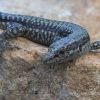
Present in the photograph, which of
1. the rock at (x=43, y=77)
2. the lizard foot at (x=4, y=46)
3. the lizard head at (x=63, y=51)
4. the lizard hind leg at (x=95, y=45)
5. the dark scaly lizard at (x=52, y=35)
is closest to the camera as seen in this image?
the lizard head at (x=63, y=51)

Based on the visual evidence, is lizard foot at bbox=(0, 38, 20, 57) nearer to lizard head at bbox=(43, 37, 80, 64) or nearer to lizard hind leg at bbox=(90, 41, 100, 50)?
lizard head at bbox=(43, 37, 80, 64)

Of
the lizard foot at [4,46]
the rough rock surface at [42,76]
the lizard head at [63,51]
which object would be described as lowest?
the rough rock surface at [42,76]

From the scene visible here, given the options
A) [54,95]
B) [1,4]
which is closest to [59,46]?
[54,95]

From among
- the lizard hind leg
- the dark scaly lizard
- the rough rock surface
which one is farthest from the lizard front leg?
the lizard hind leg

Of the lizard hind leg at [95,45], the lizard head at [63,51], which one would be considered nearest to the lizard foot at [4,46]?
the lizard head at [63,51]

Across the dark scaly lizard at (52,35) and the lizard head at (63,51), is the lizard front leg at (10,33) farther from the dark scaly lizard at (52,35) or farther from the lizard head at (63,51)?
the lizard head at (63,51)

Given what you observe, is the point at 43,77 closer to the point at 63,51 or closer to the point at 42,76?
the point at 42,76
